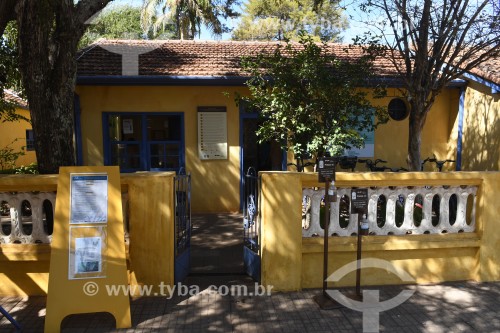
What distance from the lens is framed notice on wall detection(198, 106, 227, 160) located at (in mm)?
8508

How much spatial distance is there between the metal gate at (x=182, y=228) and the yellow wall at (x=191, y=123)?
3336mm

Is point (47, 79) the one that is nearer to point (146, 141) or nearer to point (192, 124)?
point (146, 141)

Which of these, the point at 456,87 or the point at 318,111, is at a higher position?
the point at 456,87

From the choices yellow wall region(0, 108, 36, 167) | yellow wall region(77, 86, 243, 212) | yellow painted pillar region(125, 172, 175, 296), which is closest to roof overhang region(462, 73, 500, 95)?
yellow wall region(77, 86, 243, 212)

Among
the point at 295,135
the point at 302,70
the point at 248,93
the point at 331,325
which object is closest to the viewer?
the point at 331,325

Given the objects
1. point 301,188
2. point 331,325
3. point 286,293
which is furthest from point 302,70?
point 331,325

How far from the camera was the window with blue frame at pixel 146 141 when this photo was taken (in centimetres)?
855

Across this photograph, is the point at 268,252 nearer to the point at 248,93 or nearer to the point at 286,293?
the point at 286,293

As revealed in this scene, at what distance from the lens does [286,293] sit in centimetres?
436

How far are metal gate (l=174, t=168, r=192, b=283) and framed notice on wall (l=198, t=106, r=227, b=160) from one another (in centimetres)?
335

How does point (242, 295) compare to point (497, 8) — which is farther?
point (497, 8)

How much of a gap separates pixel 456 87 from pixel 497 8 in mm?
3249

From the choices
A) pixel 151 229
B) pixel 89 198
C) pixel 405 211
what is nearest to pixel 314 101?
pixel 405 211

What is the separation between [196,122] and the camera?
854cm
